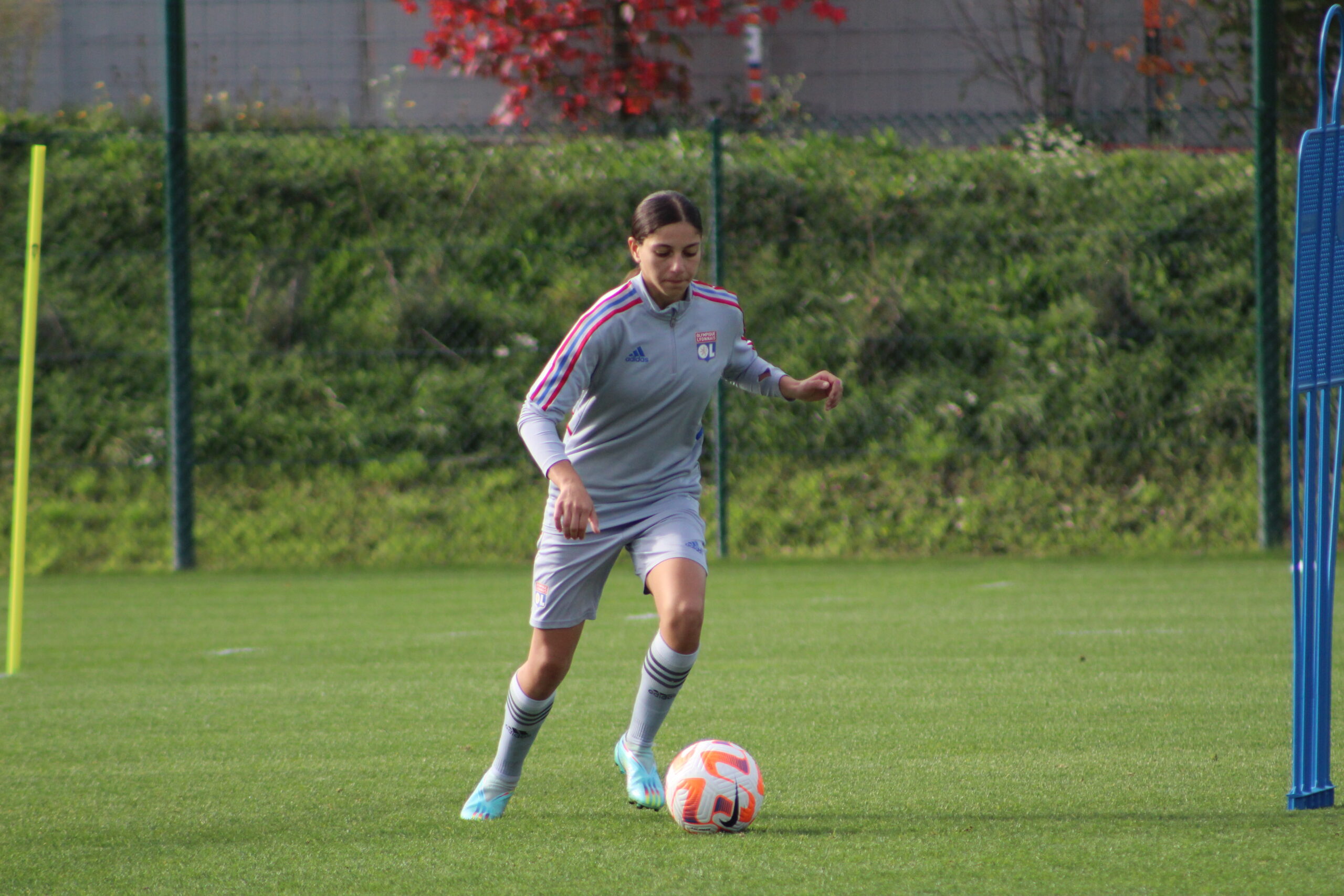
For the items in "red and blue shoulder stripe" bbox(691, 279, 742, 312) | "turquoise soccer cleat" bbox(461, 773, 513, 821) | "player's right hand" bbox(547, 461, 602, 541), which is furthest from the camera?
"red and blue shoulder stripe" bbox(691, 279, 742, 312)

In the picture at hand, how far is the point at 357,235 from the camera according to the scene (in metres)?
11.9

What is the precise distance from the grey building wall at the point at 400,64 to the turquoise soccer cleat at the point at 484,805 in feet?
33.0

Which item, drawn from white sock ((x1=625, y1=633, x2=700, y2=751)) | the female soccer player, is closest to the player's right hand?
the female soccer player

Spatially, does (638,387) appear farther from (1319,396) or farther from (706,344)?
(1319,396)

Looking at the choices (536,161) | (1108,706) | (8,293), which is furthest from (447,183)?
(1108,706)

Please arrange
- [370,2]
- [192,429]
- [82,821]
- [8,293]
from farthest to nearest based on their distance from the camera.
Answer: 1. [370,2]
2. [8,293]
3. [192,429]
4. [82,821]

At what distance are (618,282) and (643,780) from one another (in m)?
7.65

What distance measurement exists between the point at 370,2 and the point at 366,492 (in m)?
5.30

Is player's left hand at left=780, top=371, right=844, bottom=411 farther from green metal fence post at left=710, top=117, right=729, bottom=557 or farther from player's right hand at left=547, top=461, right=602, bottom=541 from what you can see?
green metal fence post at left=710, top=117, right=729, bottom=557

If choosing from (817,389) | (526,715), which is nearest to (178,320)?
(526,715)

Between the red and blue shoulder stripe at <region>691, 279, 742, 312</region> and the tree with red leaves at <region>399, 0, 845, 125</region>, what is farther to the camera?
the tree with red leaves at <region>399, 0, 845, 125</region>

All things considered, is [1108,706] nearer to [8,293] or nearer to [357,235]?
[357,235]

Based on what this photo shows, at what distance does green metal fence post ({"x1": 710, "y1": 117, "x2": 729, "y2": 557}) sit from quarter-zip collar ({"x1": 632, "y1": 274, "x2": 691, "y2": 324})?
5.93 meters

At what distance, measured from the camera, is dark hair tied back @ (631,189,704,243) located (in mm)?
3814
